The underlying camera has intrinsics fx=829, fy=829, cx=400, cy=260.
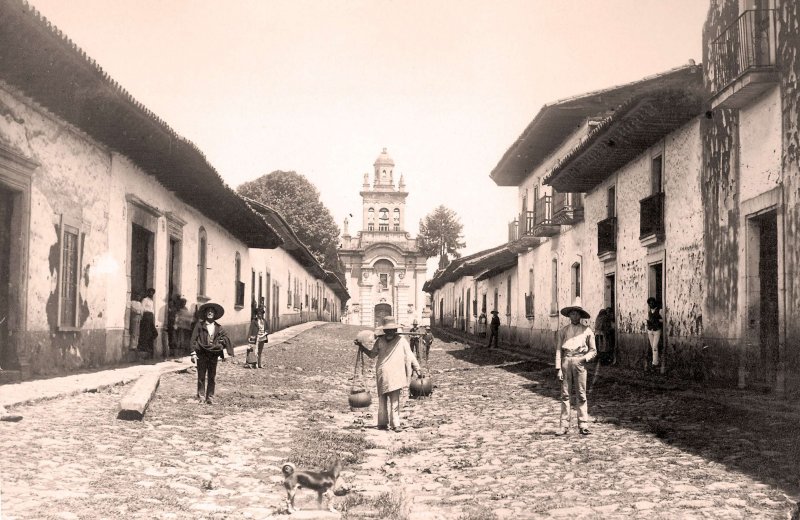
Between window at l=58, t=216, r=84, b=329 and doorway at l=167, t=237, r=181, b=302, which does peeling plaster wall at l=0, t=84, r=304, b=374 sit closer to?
window at l=58, t=216, r=84, b=329

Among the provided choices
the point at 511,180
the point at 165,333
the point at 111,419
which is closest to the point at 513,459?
the point at 111,419

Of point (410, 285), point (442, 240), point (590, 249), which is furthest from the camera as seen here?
point (442, 240)

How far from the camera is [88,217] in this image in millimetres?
12195

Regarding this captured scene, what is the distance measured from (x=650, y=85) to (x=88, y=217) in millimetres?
12272

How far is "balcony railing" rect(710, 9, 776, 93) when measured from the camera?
10.9m

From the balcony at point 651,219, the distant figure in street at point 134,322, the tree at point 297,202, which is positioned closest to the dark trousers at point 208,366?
the distant figure in street at point 134,322

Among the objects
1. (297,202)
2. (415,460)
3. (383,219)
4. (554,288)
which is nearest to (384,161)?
(383,219)

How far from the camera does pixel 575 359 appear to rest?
851cm

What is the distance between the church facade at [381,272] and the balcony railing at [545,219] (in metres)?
45.5

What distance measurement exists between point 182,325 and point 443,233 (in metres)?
66.1

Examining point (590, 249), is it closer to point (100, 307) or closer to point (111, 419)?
point (100, 307)

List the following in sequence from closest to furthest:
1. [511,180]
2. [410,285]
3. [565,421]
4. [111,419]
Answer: [111,419] → [565,421] → [511,180] → [410,285]

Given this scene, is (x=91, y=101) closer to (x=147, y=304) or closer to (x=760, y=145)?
(x=147, y=304)

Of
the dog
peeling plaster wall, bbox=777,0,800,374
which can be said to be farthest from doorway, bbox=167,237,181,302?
the dog
